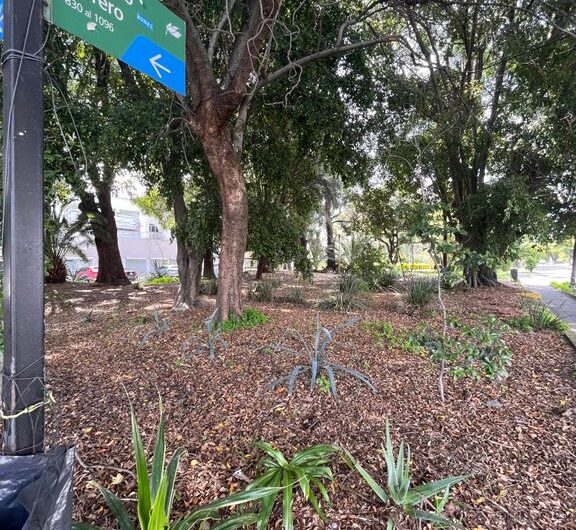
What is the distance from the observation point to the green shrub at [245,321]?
4296 millimetres

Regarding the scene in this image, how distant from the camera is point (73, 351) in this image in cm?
382

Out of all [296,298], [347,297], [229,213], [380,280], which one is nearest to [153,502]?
[229,213]

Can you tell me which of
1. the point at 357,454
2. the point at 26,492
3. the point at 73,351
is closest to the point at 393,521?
the point at 357,454

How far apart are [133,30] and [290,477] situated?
2.23 m

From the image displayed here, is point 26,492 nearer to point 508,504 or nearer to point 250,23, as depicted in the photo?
point 508,504

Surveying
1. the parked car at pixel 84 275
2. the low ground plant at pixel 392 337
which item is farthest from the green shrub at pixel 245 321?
the parked car at pixel 84 275

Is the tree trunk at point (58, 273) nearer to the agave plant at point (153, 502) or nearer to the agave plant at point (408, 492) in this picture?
the agave plant at point (153, 502)

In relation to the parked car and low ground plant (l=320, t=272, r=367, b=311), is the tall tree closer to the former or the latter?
low ground plant (l=320, t=272, r=367, b=311)

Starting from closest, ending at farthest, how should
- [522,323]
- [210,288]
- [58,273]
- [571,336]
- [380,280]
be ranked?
[571,336]
[522,323]
[210,288]
[380,280]
[58,273]

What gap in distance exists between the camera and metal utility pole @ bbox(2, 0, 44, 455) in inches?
44.6

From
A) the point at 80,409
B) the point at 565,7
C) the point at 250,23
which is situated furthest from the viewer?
the point at 565,7

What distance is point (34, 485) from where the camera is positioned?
1075mm

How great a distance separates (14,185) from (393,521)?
199cm

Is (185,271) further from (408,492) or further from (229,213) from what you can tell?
(408,492)
